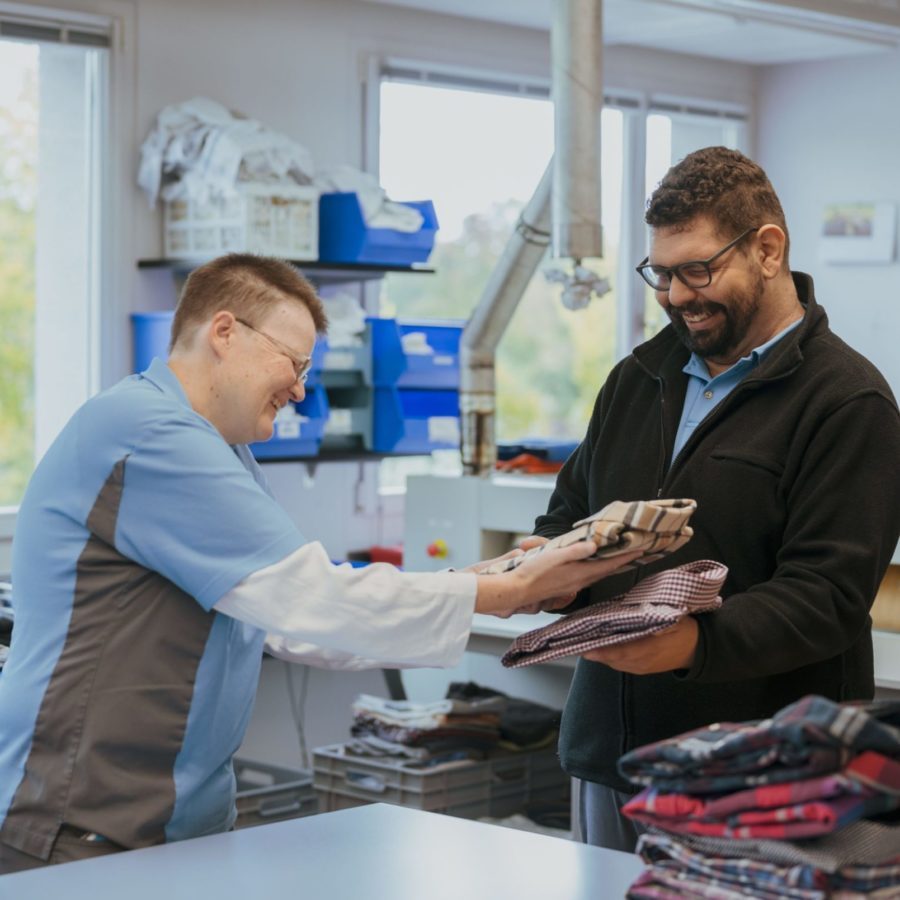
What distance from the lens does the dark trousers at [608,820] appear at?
6.98ft

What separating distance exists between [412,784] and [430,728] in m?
0.16

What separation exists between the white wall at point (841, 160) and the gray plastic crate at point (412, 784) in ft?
9.55

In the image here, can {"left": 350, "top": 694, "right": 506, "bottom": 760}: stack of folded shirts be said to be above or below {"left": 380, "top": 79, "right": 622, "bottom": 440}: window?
below

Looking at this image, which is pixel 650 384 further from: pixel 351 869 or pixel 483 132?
pixel 483 132

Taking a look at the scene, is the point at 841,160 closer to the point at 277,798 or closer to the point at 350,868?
the point at 277,798

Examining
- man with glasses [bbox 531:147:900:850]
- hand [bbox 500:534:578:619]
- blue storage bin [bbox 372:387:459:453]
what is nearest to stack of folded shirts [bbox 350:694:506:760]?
blue storage bin [bbox 372:387:459:453]

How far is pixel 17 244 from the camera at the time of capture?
4.55 meters

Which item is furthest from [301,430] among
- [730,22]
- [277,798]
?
[730,22]

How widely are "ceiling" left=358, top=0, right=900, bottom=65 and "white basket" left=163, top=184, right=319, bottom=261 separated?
107 centimetres

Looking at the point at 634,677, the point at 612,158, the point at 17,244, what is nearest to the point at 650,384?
the point at 634,677

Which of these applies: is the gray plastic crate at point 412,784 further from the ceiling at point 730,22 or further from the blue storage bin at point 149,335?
the ceiling at point 730,22

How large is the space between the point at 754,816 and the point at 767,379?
74cm

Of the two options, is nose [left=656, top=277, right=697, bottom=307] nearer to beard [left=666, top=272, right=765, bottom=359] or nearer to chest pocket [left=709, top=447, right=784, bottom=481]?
beard [left=666, top=272, right=765, bottom=359]

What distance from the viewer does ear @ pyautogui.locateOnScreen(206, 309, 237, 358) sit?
6.34 feet
